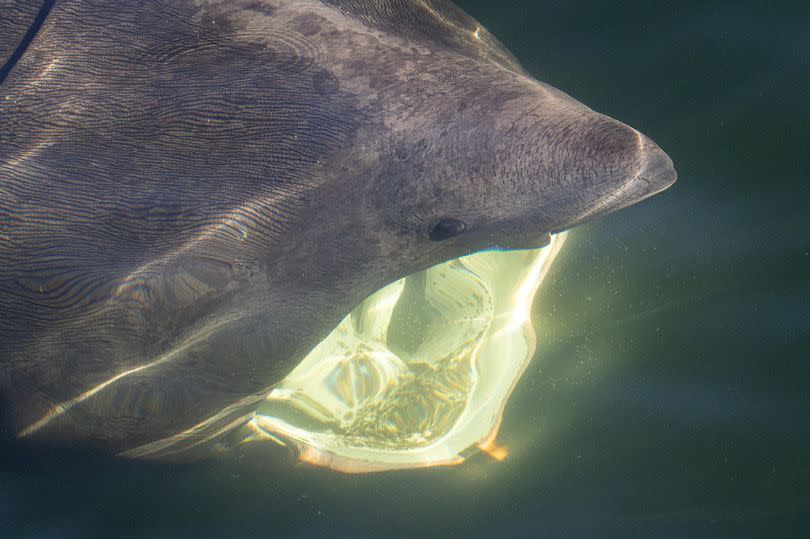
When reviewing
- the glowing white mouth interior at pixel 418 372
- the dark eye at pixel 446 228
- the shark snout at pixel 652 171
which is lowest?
the glowing white mouth interior at pixel 418 372

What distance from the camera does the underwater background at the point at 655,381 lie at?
180 inches

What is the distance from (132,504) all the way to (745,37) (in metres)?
5.67

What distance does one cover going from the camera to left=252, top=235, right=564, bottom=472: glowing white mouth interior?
195 inches

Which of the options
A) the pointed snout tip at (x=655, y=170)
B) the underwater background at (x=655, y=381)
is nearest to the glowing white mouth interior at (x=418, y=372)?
the underwater background at (x=655, y=381)

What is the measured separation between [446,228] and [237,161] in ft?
3.61

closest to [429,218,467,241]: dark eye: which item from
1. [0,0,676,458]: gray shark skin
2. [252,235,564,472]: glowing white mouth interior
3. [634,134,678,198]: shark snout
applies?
[0,0,676,458]: gray shark skin

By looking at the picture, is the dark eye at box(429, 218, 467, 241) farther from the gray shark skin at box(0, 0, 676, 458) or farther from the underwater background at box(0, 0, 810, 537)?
the underwater background at box(0, 0, 810, 537)

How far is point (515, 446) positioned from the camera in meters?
4.86

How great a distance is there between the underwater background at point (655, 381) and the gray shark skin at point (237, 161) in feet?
5.44

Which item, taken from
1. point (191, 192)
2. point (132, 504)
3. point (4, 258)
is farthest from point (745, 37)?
point (132, 504)

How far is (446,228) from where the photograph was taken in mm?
3357

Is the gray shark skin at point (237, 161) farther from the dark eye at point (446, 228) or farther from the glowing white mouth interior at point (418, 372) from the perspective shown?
the glowing white mouth interior at point (418, 372)

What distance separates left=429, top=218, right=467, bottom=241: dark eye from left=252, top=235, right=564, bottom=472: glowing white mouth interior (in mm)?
1843

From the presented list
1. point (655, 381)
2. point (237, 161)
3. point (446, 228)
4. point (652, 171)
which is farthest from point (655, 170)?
point (655, 381)
